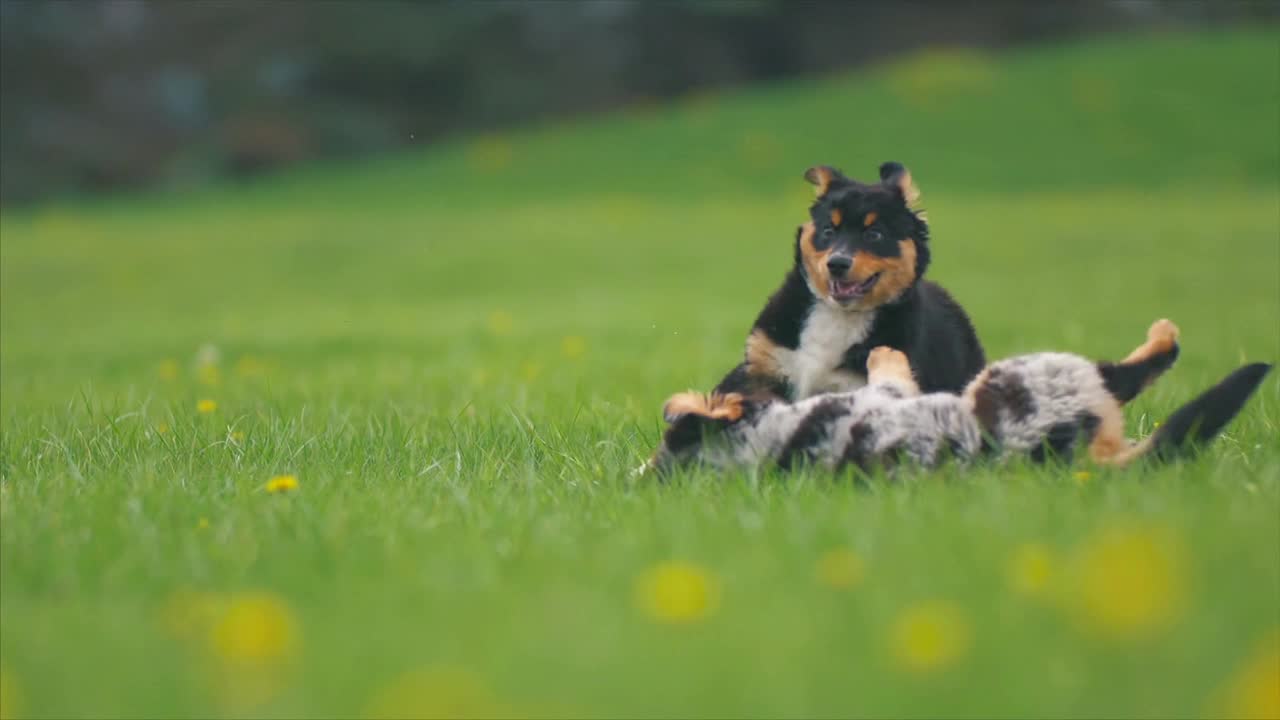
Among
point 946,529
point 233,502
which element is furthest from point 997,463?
point 233,502

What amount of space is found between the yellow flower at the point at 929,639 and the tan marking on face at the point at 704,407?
45.0 inches

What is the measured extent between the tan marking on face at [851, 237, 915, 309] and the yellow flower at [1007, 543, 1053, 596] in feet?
4.79

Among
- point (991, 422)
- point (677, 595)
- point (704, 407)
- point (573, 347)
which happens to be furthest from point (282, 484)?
point (573, 347)

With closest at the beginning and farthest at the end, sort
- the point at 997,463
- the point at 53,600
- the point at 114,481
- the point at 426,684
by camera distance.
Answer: the point at 426,684 → the point at 53,600 → the point at 997,463 → the point at 114,481

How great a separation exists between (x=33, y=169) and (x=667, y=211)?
36.9 feet

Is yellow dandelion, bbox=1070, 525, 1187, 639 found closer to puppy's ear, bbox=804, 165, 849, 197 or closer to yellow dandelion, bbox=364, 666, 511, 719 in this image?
yellow dandelion, bbox=364, 666, 511, 719

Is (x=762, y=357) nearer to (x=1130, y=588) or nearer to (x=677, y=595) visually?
(x=677, y=595)

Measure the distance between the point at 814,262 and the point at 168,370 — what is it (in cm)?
473

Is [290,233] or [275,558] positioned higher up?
[275,558]

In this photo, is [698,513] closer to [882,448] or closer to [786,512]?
[786,512]

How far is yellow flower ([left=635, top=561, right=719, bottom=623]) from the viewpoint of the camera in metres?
2.29

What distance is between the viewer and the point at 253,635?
2.20 meters

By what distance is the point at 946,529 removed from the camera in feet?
8.80

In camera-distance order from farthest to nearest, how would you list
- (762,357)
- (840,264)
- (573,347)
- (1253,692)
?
(573,347), (762,357), (840,264), (1253,692)
